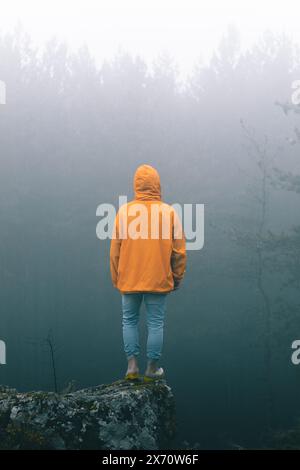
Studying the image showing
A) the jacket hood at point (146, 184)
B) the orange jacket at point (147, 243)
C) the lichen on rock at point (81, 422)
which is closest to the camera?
the lichen on rock at point (81, 422)

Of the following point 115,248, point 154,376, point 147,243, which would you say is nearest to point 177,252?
point 147,243

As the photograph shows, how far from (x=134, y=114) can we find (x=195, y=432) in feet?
40.7

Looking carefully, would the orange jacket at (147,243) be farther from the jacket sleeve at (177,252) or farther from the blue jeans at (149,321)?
the blue jeans at (149,321)

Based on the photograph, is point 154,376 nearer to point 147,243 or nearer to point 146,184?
point 147,243

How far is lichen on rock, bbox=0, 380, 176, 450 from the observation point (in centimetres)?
344

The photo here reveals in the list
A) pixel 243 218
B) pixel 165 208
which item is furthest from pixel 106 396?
pixel 243 218

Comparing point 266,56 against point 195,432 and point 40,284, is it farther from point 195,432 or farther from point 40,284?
point 195,432

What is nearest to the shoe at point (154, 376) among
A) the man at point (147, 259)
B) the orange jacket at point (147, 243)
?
the man at point (147, 259)

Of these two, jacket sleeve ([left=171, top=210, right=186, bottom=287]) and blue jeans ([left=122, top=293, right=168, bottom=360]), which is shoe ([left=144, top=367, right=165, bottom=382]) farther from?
jacket sleeve ([left=171, top=210, right=186, bottom=287])

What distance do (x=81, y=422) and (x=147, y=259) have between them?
135 cm

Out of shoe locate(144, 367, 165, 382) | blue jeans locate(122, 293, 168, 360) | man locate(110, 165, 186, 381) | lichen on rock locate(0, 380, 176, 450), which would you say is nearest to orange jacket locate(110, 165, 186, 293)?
man locate(110, 165, 186, 381)

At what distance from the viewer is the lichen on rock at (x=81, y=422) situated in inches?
135

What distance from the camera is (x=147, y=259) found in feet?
14.1

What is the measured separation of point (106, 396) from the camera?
371cm
